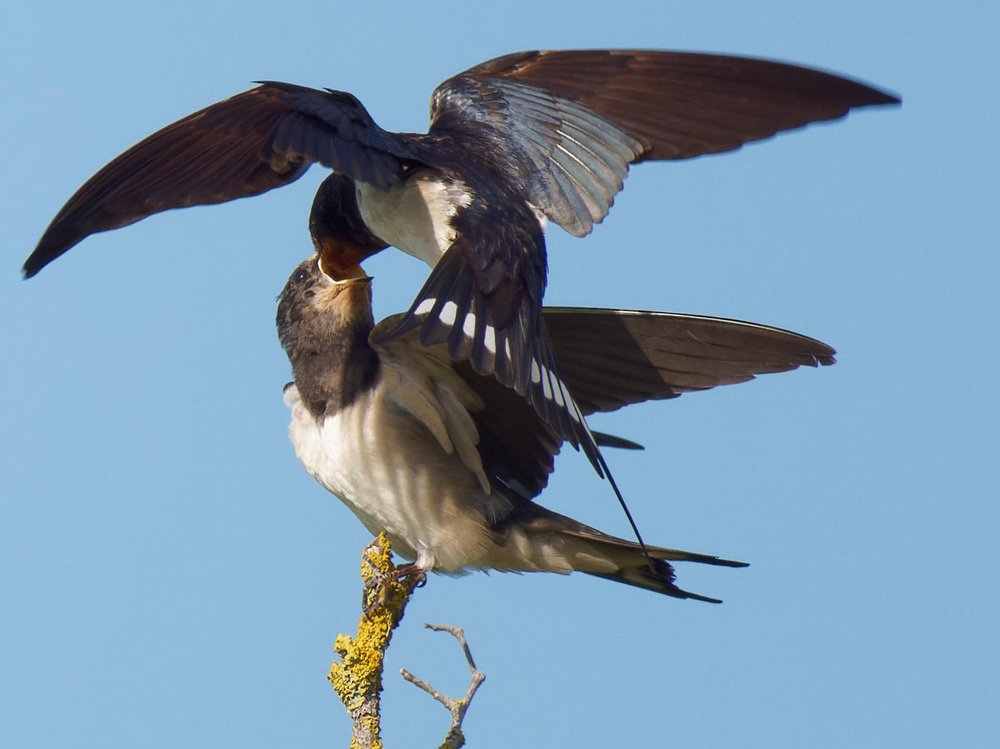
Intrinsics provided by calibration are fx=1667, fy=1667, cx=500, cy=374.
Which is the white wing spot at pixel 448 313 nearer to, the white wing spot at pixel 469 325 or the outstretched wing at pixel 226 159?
the white wing spot at pixel 469 325

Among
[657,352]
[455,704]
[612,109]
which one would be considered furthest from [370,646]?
[612,109]

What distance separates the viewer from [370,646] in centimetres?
339

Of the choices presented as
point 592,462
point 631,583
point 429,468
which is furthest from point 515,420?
point 592,462

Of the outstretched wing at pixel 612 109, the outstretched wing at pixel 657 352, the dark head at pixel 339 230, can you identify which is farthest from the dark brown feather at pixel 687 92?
the dark head at pixel 339 230

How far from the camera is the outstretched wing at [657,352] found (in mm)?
3797

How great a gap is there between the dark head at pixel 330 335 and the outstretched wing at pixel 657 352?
50 centimetres

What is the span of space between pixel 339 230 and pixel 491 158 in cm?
37

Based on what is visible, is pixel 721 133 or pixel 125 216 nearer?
pixel 125 216

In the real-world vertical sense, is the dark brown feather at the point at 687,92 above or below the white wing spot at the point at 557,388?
above

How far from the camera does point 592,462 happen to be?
290 cm

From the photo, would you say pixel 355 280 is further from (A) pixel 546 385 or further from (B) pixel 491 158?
(A) pixel 546 385

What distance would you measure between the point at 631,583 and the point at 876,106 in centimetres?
125

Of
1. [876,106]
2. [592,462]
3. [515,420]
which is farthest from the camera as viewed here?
[515,420]

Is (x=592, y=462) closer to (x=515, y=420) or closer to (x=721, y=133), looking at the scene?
(x=515, y=420)
